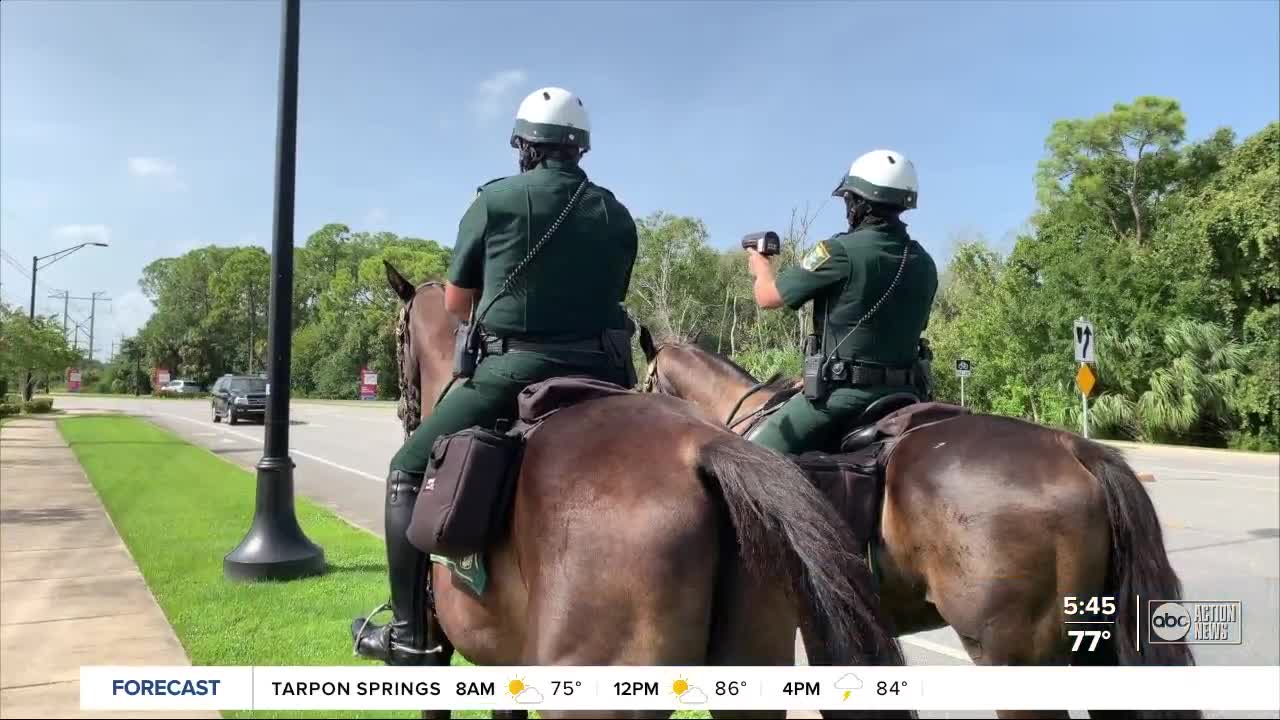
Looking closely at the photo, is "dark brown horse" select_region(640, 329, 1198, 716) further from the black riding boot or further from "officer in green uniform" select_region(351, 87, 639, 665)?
the black riding boot

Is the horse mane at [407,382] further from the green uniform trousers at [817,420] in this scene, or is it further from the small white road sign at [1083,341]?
the small white road sign at [1083,341]

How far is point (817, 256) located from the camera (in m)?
3.81

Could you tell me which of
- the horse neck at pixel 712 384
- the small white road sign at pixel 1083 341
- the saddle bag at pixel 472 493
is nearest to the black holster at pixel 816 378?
the horse neck at pixel 712 384

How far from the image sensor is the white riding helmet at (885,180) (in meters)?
3.87

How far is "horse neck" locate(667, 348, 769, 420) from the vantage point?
509cm

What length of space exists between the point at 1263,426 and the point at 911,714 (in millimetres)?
27031

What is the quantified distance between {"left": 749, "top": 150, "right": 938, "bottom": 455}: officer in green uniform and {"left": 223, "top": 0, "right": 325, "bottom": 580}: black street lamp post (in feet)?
16.3

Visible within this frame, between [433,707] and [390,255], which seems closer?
[433,707]

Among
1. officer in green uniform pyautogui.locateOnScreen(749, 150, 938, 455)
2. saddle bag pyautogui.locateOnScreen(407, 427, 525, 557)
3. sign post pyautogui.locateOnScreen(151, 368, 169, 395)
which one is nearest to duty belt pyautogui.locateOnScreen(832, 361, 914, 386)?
officer in green uniform pyautogui.locateOnScreen(749, 150, 938, 455)

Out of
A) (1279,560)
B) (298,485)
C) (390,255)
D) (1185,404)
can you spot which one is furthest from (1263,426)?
(390,255)

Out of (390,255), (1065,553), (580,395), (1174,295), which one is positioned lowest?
(1065,553)

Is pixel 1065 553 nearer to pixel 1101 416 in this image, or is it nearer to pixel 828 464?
pixel 828 464

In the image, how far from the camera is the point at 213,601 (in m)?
6.38

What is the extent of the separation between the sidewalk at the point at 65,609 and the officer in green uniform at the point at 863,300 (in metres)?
3.58
